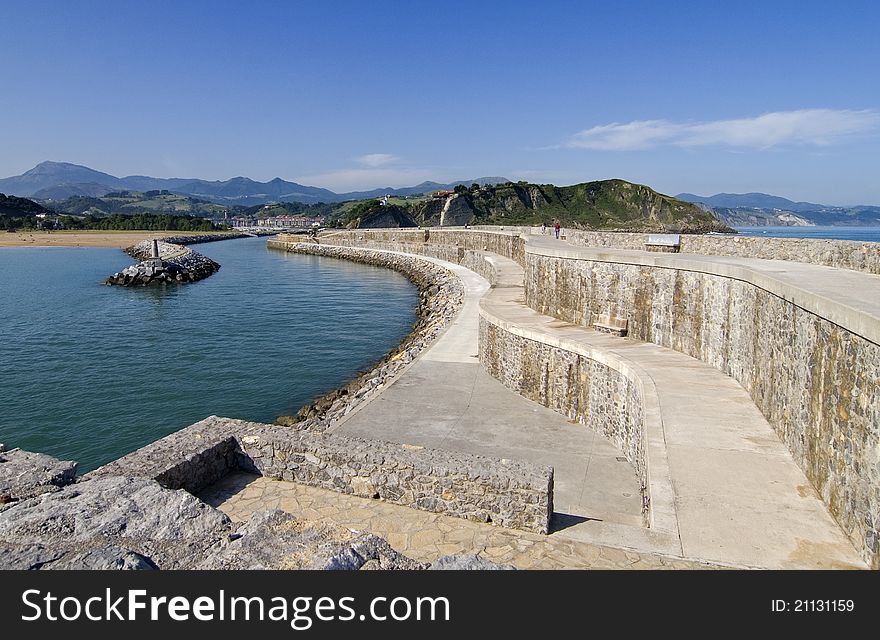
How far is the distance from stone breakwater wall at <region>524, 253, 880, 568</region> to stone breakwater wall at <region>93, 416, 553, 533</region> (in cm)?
305

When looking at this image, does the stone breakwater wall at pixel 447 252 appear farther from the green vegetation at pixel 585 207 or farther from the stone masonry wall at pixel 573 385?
the green vegetation at pixel 585 207

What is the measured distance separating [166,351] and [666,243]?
63.4 feet

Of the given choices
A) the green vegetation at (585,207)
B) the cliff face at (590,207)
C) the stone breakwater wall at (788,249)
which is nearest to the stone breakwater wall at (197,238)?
the green vegetation at (585,207)

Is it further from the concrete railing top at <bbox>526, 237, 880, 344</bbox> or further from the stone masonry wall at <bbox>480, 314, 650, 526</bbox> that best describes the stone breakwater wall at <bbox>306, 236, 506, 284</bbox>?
the concrete railing top at <bbox>526, 237, 880, 344</bbox>

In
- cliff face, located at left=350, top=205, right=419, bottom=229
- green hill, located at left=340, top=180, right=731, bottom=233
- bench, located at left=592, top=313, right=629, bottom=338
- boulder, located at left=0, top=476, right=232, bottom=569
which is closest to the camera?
boulder, located at left=0, top=476, right=232, bottom=569

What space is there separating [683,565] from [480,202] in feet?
374

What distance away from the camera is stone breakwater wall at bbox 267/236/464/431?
545 inches

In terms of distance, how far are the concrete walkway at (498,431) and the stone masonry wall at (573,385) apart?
258 millimetres

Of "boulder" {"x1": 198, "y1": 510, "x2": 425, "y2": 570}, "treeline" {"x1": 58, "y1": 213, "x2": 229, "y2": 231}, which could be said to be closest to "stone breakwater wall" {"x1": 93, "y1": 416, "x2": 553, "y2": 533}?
"boulder" {"x1": 198, "y1": 510, "x2": 425, "y2": 570}

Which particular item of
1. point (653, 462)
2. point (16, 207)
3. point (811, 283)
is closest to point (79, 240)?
point (16, 207)

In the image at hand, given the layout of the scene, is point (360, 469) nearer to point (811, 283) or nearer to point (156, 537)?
point (156, 537)

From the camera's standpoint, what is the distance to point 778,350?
8.23 metres

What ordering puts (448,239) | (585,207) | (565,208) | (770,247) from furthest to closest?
(565,208) → (585,207) → (448,239) → (770,247)

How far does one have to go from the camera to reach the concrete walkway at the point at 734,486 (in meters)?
5.32
